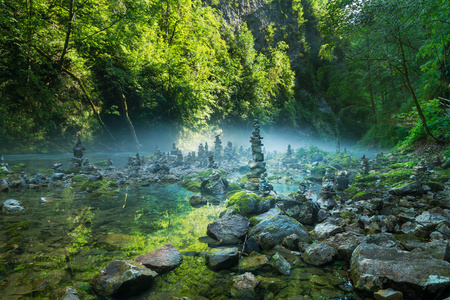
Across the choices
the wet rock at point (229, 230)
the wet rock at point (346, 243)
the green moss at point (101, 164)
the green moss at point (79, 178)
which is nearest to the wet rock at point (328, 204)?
the wet rock at point (346, 243)

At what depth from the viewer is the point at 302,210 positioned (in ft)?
16.7

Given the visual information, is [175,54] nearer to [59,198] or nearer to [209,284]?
[59,198]

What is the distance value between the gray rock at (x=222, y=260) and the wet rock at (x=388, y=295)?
180cm

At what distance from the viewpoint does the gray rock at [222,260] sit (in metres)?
3.04

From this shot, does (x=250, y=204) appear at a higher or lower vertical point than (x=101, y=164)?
higher

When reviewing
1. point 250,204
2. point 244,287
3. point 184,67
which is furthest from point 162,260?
point 184,67

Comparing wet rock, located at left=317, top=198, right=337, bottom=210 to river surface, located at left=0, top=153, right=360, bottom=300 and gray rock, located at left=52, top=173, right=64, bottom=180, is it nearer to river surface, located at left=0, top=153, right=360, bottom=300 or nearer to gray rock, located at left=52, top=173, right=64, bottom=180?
river surface, located at left=0, top=153, right=360, bottom=300

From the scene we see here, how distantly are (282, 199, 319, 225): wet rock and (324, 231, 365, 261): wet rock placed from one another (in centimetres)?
143

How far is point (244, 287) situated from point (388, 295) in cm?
154

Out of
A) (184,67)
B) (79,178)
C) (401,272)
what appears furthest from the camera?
(184,67)

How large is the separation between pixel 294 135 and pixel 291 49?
14812 millimetres

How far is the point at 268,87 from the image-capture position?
2894cm

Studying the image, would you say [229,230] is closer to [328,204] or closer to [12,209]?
[328,204]

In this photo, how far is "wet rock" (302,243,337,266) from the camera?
3.05m
